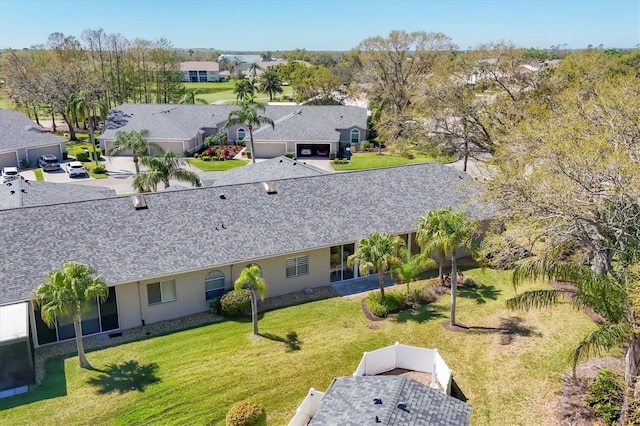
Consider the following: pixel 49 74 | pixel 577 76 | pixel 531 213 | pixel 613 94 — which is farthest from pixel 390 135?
pixel 49 74

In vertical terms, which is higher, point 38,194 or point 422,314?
point 38,194

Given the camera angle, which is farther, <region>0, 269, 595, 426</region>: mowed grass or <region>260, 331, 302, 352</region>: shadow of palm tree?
<region>260, 331, 302, 352</region>: shadow of palm tree

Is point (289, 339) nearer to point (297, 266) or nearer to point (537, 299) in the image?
point (297, 266)

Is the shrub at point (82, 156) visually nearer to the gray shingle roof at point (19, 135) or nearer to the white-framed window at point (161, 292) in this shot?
the gray shingle roof at point (19, 135)

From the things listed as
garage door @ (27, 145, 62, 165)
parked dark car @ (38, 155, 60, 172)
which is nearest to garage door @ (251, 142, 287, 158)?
parked dark car @ (38, 155, 60, 172)

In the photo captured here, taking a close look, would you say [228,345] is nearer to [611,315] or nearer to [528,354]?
[528,354]

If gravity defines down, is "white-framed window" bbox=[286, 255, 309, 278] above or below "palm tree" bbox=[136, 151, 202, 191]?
below

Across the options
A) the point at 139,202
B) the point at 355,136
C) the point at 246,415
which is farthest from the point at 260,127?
the point at 246,415

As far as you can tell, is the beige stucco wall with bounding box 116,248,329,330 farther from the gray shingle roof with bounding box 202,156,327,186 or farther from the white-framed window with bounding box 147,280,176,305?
the gray shingle roof with bounding box 202,156,327,186
